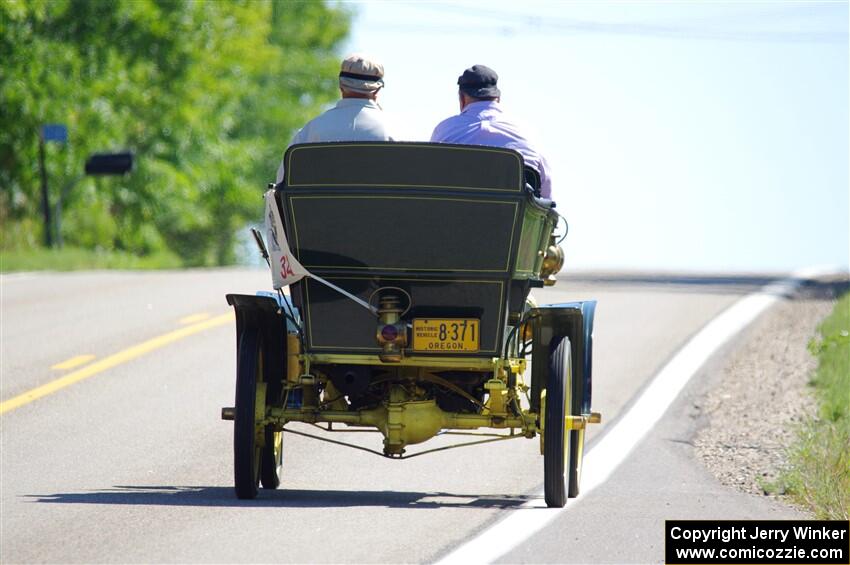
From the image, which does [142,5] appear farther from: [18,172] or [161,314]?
[161,314]

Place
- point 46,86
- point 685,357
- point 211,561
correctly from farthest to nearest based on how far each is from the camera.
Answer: point 46,86 < point 685,357 < point 211,561

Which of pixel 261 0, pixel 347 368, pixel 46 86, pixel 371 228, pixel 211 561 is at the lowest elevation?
pixel 211 561

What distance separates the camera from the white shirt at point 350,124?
9445 mm

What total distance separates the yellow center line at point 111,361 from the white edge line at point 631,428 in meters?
4.32

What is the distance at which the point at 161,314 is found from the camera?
17969 millimetres

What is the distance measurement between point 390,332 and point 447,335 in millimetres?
323

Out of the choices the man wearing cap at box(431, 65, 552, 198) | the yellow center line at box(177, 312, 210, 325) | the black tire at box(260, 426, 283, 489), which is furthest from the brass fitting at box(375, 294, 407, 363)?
the yellow center line at box(177, 312, 210, 325)

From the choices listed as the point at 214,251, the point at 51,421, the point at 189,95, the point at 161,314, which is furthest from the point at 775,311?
the point at 214,251

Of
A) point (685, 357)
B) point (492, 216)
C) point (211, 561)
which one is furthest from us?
point (685, 357)

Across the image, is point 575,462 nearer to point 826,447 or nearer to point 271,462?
point 271,462

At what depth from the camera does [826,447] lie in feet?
37.3

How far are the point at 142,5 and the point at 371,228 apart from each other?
1266 inches

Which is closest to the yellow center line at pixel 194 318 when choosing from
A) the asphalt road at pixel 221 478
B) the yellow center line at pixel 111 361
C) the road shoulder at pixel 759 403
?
the asphalt road at pixel 221 478

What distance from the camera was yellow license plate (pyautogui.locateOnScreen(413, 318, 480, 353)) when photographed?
29.1 feet
